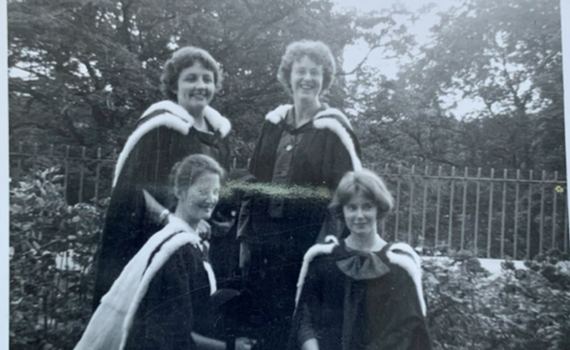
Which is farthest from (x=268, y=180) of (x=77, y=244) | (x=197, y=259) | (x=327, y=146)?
(x=77, y=244)

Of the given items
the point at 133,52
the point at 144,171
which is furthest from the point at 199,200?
the point at 133,52

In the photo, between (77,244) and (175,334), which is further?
(77,244)

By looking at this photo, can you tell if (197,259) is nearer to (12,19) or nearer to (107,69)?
(107,69)

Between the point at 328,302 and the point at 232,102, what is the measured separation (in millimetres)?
1644

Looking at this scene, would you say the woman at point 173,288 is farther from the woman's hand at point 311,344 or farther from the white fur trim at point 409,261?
the white fur trim at point 409,261

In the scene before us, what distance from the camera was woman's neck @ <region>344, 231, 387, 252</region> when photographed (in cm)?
384

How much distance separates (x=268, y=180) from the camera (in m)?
3.88

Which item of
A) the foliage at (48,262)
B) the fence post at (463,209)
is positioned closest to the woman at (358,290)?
the fence post at (463,209)

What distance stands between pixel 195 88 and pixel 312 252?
4.90 feet

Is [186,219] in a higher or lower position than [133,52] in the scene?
lower

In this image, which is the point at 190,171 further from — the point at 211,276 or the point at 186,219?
the point at 211,276

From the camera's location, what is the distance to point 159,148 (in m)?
3.87

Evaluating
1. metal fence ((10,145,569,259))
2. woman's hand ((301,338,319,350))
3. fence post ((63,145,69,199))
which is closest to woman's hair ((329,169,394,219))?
metal fence ((10,145,569,259))

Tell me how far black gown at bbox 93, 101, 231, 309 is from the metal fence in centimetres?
34
